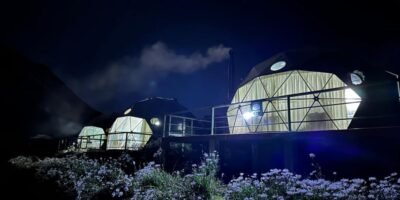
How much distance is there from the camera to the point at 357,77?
36.9 ft

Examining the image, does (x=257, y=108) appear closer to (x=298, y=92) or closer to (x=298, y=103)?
(x=298, y=103)

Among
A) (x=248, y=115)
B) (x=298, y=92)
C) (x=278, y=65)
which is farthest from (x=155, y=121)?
(x=298, y=92)

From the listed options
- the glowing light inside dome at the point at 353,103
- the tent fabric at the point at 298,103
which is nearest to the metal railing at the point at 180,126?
the tent fabric at the point at 298,103

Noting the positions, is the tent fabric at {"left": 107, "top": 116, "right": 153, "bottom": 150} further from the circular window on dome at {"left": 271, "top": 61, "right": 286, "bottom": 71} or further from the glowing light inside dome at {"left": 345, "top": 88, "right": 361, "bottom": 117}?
the glowing light inside dome at {"left": 345, "top": 88, "right": 361, "bottom": 117}

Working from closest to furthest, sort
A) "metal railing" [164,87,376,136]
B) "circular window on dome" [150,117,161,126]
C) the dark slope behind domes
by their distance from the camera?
1. "metal railing" [164,87,376,136]
2. "circular window on dome" [150,117,161,126]
3. the dark slope behind domes

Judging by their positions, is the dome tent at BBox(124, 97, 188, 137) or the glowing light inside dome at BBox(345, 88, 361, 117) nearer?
the glowing light inside dome at BBox(345, 88, 361, 117)

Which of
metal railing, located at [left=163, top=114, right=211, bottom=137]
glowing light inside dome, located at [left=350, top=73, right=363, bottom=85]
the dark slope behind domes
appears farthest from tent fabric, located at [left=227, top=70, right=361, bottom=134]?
the dark slope behind domes

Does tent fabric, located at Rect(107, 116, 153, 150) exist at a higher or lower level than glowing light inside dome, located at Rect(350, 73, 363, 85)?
lower

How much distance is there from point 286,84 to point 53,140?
Result: 1114 inches

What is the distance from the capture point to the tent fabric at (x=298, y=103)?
10711mm

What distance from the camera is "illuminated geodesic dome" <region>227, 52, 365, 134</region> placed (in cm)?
1078

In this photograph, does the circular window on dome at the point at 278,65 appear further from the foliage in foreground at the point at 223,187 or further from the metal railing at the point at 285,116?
the foliage in foreground at the point at 223,187

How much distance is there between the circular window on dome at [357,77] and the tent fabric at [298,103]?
1.75 feet

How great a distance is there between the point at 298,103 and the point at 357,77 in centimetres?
268
